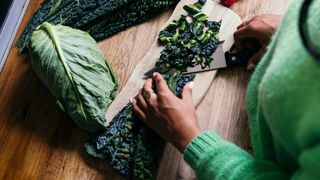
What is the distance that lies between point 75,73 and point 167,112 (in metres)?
0.26

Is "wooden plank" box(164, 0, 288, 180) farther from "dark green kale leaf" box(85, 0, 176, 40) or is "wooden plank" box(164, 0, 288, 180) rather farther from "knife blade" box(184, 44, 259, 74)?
"dark green kale leaf" box(85, 0, 176, 40)

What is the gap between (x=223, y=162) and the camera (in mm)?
587

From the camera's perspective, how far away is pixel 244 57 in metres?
0.89

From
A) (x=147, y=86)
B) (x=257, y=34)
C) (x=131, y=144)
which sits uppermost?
(x=257, y=34)

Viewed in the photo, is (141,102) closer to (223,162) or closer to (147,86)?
(147,86)

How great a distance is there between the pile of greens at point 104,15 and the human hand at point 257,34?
23 cm

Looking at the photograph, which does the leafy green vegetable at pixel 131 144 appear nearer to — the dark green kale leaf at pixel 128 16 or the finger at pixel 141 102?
the finger at pixel 141 102

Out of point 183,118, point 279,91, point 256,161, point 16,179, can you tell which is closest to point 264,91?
point 279,91

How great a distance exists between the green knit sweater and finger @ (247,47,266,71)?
0.25 m

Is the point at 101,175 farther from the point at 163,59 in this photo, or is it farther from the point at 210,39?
the point at 210,39

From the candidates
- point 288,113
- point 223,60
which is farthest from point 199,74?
point 288,113

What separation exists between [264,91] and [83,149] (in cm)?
56

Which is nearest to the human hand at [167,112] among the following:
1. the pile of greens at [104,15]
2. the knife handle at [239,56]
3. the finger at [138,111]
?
the finger at [138,111]

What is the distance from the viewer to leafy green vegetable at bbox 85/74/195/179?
0.82 meters
